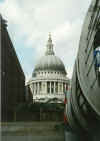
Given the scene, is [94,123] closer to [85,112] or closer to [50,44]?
[85,112]

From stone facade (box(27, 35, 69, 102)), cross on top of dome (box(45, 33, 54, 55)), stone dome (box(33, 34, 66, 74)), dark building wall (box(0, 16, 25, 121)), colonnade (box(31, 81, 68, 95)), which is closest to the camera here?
dark building wall (box(0, 16, 25, 121))

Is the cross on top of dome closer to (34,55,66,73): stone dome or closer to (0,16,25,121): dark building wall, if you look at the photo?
(34,55,66,73): stone dome

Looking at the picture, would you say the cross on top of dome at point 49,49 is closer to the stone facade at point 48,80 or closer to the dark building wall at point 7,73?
the stone facade at point 48,80

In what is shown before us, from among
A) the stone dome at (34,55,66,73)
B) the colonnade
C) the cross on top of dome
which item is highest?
the cross on top of dome

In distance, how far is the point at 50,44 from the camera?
143 metres

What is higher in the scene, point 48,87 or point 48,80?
point 48,80

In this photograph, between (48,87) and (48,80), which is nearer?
(48,80)

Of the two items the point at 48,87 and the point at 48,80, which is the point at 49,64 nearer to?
the point at 48,80

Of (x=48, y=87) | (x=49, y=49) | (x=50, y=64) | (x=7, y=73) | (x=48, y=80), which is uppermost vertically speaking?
(x=49, y=49)

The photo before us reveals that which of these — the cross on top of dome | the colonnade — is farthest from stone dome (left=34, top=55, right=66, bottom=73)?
the colonnade

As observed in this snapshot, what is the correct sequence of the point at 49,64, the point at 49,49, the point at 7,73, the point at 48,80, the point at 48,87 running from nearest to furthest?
the point at 7,73, the point at 48,80, the point at 48,87, the point at 49,64, the point at 49,49

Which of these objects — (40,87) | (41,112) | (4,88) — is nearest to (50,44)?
(40,87)

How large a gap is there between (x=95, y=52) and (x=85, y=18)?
1.98m

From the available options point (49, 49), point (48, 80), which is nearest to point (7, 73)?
point (48, 80)
